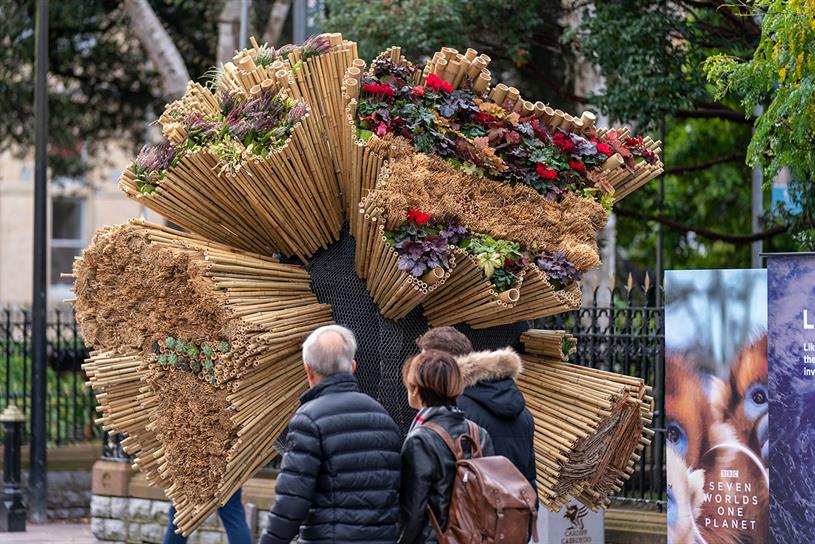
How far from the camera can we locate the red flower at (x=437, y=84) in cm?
573

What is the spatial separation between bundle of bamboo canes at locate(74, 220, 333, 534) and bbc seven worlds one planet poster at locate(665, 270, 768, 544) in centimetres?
216

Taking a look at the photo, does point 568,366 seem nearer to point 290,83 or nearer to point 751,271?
point 751,271

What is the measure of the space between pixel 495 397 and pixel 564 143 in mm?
1282

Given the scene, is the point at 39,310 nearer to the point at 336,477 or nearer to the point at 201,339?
the point at 201,339

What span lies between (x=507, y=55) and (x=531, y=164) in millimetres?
7088

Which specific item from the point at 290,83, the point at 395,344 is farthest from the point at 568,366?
the point at 290,83

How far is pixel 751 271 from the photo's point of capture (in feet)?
22.2

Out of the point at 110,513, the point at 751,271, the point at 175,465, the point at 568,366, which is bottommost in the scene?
the point at 110,513

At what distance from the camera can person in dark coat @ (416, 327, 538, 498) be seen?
17.6 ft

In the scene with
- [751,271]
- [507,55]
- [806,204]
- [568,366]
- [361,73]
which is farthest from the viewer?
[507,55]

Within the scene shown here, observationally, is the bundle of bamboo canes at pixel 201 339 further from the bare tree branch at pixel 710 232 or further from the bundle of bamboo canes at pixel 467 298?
the bare tree branch at pixel 710 232

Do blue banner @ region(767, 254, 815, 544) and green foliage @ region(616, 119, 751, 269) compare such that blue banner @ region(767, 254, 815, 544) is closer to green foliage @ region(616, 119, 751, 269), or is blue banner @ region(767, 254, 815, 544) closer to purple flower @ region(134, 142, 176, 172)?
purple flower @ region(134, 142, 176, 172)

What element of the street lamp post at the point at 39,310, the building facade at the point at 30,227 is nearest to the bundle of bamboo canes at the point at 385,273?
the street lamp post at the point at 39,310

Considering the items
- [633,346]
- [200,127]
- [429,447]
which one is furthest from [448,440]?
[633,346]
